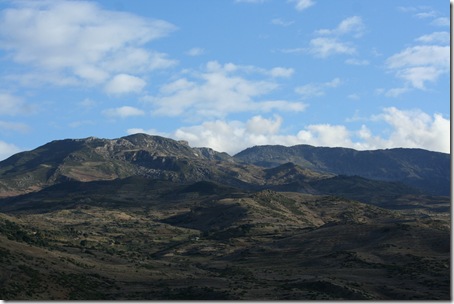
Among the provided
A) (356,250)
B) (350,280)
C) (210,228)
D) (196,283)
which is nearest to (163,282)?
(196,283)

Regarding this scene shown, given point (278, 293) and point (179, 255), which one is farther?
point (179, 255)

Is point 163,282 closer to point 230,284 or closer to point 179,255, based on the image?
point 230,284

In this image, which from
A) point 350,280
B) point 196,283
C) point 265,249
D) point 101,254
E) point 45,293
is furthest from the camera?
point 265,249

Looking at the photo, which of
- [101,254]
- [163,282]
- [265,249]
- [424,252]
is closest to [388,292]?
[163,282]

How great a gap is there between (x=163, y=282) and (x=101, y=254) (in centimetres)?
2772

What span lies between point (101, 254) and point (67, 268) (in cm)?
2458

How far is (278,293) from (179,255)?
64.7 m

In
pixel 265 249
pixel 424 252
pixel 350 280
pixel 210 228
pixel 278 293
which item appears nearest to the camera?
pixel 278 293

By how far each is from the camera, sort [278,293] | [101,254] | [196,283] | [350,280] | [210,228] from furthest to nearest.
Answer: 1. [210,228]
2. [101,254]
3. [350,280]
4. [196,283]
5. [278,293]

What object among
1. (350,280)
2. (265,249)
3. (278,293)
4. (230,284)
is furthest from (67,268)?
(265,249)

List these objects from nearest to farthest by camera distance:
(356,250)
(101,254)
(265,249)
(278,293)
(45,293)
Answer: (45,293), (278,293), (101,254), (356,250), (265,249)

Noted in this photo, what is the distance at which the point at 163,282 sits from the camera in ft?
250

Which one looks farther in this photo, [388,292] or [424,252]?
[424,252]

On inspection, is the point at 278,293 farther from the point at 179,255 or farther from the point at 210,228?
the point at 210,228
